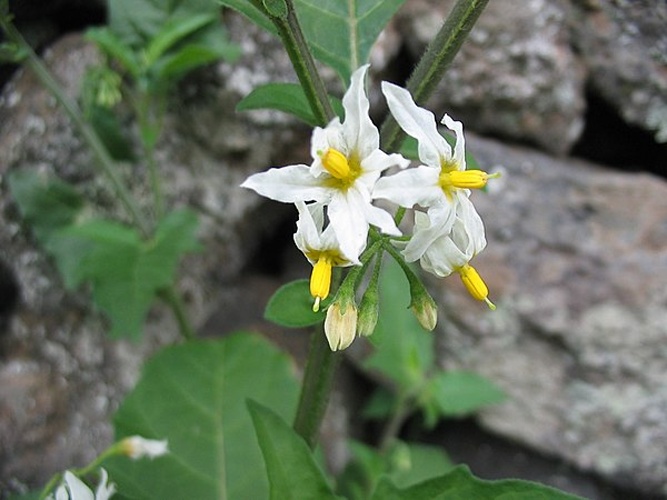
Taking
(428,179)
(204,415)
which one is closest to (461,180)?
(428,179)

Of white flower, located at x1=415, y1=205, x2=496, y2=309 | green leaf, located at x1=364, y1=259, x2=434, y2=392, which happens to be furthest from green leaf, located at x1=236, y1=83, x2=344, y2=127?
green leaf, located at x1=364, y1=259, x2=434, y2=392

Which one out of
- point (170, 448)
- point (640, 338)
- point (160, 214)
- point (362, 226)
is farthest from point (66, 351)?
point (640, 338)

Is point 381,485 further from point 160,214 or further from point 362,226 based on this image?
point 160,214

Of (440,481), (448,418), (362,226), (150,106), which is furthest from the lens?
(448,418)

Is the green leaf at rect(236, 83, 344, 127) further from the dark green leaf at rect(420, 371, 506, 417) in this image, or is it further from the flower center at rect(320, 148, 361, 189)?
the dark green leaf at rect(420, 371, 506, 417)

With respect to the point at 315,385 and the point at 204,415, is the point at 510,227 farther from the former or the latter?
the point at 315,385

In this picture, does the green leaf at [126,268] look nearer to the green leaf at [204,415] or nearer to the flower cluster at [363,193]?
the green leaf at [204,415]

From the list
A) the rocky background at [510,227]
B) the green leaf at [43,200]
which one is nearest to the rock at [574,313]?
the rocky background at [510,227]
